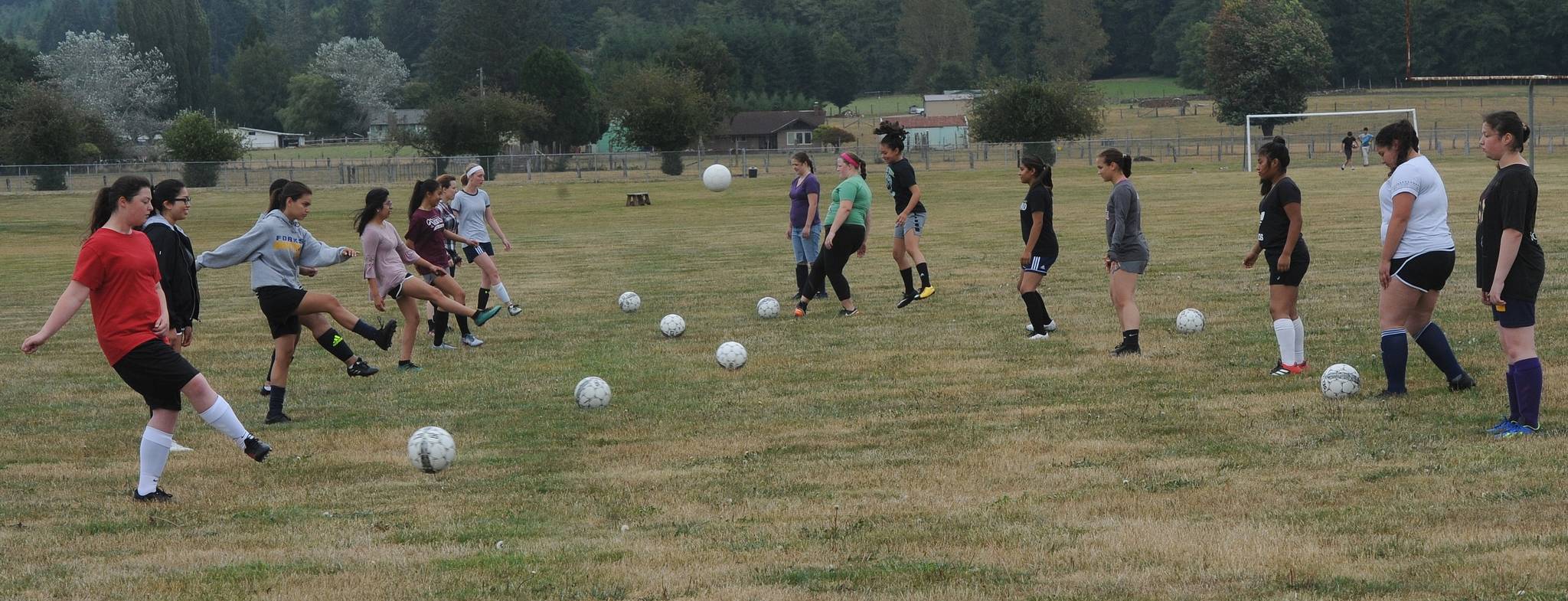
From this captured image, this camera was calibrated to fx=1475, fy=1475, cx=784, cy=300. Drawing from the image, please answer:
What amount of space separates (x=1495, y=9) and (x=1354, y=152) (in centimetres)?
5217

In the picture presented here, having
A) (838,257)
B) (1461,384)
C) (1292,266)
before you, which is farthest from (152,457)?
(838,257)

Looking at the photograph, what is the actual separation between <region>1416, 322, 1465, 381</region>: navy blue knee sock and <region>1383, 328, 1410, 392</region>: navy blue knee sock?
171 mm

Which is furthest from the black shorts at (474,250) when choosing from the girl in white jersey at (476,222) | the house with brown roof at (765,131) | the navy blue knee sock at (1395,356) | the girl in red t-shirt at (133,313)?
the house with brown roof at (765,131)

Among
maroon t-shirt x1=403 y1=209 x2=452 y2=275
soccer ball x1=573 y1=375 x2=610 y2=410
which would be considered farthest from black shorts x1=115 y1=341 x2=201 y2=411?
maroon t-shirt x1=403 y1=209 x2=452 y2=275

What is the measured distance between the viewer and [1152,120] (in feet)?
356

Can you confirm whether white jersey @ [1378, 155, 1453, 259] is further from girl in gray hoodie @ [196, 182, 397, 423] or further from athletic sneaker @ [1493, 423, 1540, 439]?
girl in gray hoodie @ [196, 182, 397, 423]

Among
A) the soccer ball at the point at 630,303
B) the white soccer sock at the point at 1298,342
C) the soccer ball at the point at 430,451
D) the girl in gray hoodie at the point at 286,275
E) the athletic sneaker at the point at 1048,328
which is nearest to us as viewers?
the soccer ball at the point at 430,451

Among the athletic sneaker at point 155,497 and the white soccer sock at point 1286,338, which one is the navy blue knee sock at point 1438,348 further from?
the athletic sneaker at point 155,497

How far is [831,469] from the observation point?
846 centimetres

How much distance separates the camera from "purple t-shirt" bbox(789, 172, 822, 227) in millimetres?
16375

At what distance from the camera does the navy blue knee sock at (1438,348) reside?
31.6 feet

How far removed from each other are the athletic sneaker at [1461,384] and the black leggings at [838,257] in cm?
674

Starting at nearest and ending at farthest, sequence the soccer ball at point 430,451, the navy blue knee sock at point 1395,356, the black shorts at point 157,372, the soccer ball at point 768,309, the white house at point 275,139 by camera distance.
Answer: the black shorts at point 157,372, the soccer ball at point 430,451, the navy blue knee sock at point 1395,356, the soccer ball at point 768,309, the white house at point 275,139

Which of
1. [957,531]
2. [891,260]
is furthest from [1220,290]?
[957,531]
